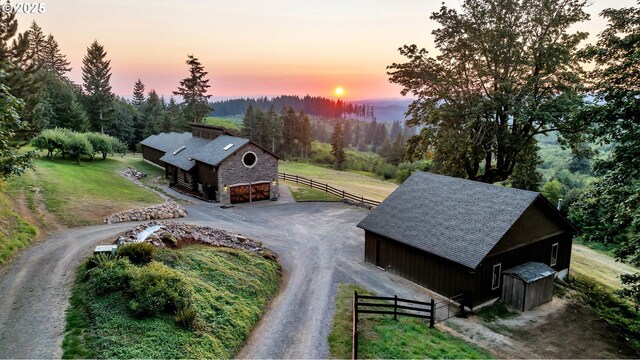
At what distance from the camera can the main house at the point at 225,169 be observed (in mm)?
38000

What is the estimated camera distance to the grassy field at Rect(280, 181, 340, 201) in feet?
136

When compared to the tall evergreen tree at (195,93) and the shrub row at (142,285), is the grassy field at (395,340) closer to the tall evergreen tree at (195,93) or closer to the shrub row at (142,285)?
the shrub row at (142,285)

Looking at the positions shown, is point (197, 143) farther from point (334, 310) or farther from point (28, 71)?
point (334, 310)

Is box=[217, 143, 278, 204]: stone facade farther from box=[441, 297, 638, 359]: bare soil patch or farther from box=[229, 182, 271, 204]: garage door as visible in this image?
box=[441, 297, 638, 359]: bare soil patch

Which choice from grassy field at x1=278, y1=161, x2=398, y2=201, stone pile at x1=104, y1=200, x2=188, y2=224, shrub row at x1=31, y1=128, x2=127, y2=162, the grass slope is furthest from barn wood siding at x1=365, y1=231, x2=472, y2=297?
shrub row at x1=31, y1=128, x2=127, y2=162

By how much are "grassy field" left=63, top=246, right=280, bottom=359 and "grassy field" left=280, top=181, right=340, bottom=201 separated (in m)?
22.0

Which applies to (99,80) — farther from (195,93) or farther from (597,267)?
(597,267)

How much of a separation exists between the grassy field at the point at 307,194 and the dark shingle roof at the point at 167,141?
16.9 metres

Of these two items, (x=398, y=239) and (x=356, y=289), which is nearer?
(x=356, y=289)

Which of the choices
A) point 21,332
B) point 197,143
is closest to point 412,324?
point 21,332

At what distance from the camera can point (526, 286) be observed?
19141mm

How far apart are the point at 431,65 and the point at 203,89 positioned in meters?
53.7

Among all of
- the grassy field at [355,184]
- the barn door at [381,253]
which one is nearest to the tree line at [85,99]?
the grassy field at [355,184]

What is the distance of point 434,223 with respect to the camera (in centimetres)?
2177
